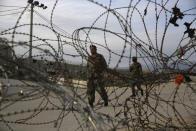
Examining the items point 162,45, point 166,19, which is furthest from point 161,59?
point 166,19

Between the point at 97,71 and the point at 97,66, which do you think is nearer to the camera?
the point at 97,66

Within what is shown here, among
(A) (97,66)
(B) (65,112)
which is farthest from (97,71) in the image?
(B) (65,112)

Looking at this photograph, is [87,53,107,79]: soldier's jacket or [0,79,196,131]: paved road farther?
[87,53,107,79]: soldier's jacket

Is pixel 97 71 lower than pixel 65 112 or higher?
higher

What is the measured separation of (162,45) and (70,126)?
234 cm

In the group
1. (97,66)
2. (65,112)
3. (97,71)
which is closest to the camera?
(97,66)

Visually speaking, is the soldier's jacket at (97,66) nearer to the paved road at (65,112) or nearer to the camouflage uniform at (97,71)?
the camouflage uniform at (97,71)

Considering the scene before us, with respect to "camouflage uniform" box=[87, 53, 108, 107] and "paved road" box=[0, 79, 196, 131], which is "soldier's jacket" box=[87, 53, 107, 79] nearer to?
"camouflage uniform" box=[87, 53, 108, 107]

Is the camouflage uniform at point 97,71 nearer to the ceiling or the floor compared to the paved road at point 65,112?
nearer to the ceiling

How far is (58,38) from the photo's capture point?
2066 mm

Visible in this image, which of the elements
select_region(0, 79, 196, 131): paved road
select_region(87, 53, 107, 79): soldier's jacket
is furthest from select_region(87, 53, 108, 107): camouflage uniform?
select_region(0, 79, 196, 131): paved road

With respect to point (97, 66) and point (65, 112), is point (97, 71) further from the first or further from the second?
point (65, 112)

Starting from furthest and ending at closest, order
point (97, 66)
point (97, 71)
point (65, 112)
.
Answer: point (65, 112), point (97, 71), point (97, 66)

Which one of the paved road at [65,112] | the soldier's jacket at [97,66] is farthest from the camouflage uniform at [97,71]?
the paved road at [65,112]
